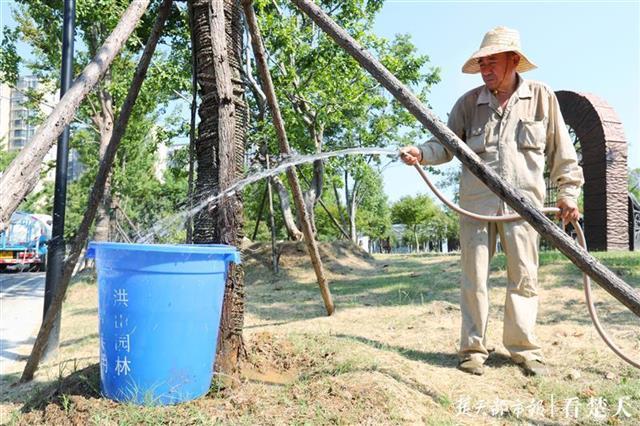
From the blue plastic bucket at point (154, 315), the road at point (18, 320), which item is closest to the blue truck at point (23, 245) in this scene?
the road at point (18, 320)

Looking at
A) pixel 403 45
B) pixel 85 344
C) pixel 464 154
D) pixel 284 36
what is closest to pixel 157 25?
pixel 464 154

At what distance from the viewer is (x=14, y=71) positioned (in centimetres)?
1133

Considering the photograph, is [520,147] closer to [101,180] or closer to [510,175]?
[510,175]

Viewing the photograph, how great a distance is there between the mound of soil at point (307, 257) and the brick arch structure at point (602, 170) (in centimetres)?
439

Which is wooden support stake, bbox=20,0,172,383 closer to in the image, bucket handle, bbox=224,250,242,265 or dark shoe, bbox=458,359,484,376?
bucket handle, bbox=224,250,242,265

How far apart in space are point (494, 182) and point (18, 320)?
674 cm

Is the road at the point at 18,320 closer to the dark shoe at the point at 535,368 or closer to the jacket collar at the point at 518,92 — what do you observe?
the dark shoe at the point at 535,368

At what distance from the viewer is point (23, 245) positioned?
17.5 meters

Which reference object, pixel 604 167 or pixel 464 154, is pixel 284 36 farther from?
pixel 464 154

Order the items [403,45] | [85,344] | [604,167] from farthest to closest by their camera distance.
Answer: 1. [403,45]
2. [604,167]
3. [85,344]

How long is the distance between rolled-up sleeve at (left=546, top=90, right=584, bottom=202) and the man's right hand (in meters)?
0.91

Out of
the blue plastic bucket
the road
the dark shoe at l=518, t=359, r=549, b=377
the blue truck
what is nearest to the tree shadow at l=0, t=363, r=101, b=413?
the blue plastic bucket

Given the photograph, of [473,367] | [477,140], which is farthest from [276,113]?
[473,367]

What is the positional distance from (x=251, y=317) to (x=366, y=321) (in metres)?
1.29
